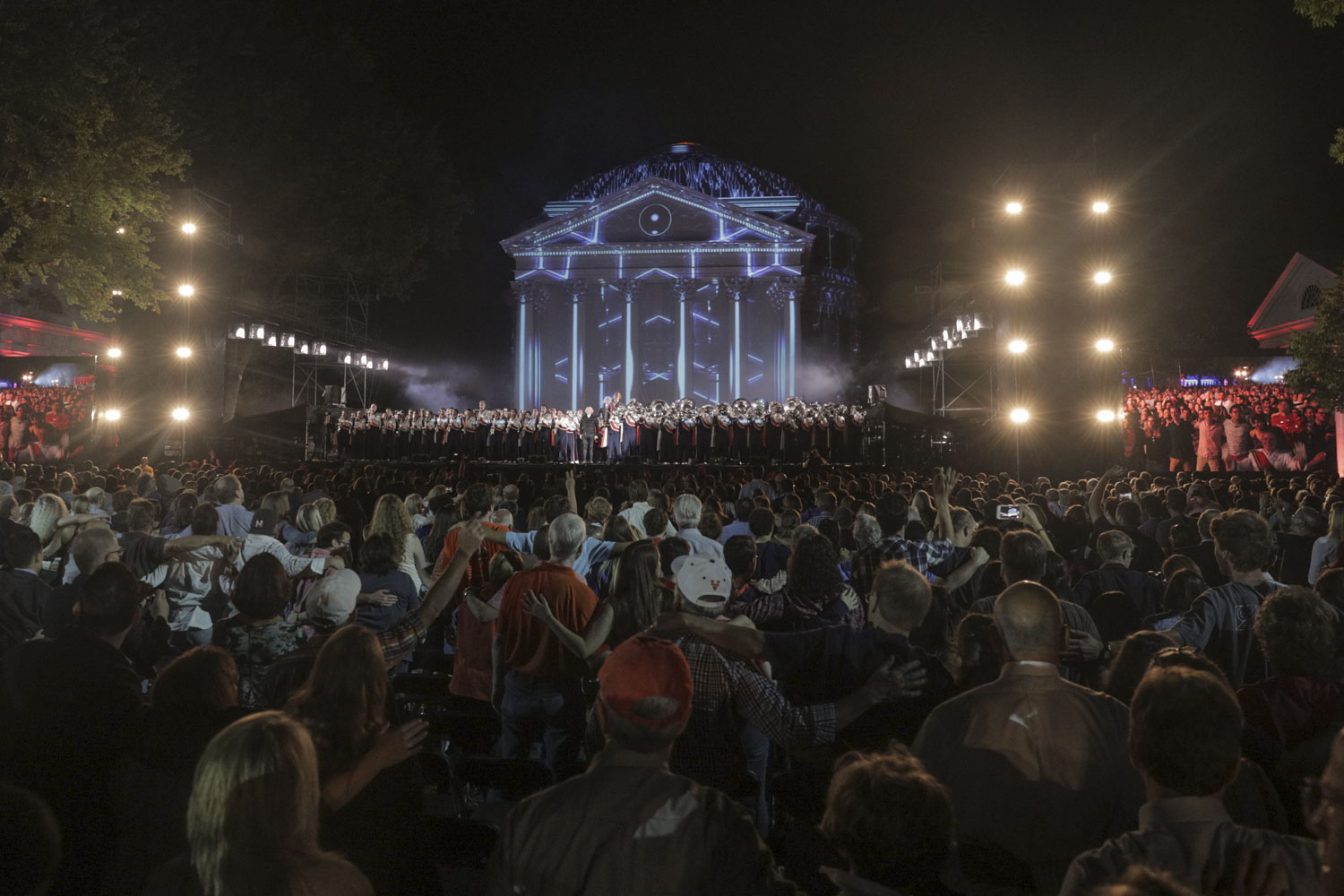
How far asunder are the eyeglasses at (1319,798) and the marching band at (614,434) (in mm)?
24475

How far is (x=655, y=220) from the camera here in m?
44.6

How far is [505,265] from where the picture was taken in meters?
51.9

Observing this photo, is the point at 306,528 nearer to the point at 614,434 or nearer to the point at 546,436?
the point at 614,434

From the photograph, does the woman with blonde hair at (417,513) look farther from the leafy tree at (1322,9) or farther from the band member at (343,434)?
the band member at (343,434)

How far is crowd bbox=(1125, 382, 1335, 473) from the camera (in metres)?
23.2

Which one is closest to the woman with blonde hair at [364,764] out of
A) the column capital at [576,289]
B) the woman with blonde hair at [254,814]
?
the woman with blonde hair at [254,814]

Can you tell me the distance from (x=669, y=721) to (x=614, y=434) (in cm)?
2664

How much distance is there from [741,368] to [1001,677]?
4219 cm

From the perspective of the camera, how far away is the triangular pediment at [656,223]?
44.0m

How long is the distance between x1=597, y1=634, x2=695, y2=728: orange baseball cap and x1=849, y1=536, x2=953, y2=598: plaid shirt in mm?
3557

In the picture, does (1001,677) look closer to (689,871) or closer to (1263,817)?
(1263,817)

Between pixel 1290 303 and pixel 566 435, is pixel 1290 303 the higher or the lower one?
the higher one

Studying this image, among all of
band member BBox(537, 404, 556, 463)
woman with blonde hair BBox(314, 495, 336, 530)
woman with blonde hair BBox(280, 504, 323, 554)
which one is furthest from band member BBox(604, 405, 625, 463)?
woman with blonde hair BBox(314, 495, 336, 530)

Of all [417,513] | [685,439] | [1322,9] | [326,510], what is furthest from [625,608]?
[685,439]
